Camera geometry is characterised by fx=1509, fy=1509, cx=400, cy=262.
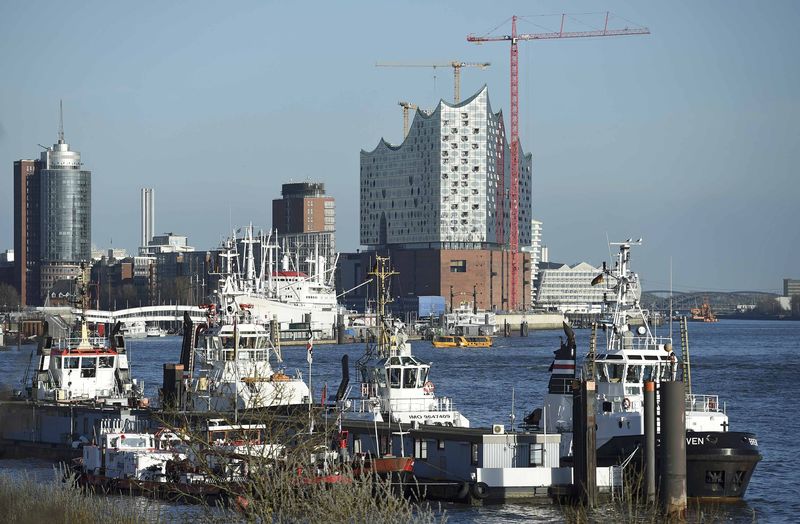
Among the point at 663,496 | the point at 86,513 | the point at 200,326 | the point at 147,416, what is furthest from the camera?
the point at 200,326

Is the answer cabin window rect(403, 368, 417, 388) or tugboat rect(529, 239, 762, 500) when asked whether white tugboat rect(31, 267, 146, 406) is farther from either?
tugboat rect(529, 239, 762, 500)

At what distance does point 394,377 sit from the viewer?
168 feet

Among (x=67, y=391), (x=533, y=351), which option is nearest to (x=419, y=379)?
(x=67, y=391)

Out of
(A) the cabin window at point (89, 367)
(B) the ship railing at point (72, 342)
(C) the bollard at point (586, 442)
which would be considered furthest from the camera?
(B) the ship railing at point (72, 342)

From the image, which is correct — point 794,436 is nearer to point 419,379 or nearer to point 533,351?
point 419,379

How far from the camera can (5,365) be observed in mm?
114125

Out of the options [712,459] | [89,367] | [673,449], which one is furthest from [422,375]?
[89,367]

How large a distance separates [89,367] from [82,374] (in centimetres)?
41

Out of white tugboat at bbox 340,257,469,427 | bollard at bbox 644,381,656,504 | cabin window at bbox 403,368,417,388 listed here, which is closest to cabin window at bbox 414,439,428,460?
white tugboat at bbox 340,257,469,427

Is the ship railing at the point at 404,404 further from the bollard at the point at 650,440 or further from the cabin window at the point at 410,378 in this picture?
the bollard at the point at 650,440

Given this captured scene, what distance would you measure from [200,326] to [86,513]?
1085 inches

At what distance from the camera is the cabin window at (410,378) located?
168ft

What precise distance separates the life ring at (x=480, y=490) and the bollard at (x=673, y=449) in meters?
7.01

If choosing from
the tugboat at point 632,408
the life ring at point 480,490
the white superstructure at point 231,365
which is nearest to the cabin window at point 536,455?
the tugboat at point 632,408
